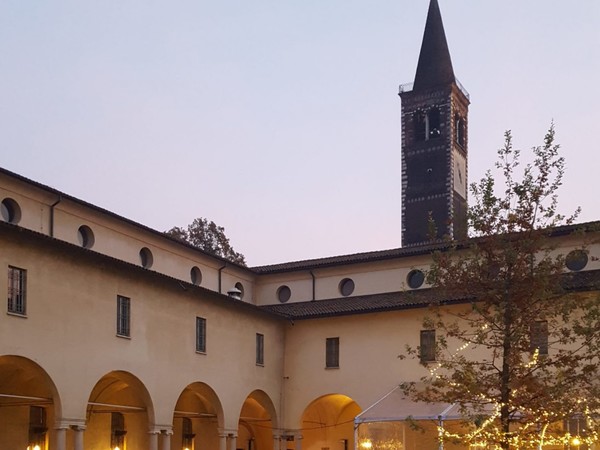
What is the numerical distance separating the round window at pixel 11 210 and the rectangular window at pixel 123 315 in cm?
381

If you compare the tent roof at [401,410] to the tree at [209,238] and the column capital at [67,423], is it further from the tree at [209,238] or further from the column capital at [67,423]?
the tree at [209,238]

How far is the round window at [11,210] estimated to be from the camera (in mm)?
26469

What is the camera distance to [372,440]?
34.0 m

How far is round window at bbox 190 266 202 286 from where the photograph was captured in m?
34.5

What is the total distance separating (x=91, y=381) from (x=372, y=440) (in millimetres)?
13081

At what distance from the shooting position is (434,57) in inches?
2165

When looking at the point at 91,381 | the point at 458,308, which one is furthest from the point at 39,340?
the point at 458,308

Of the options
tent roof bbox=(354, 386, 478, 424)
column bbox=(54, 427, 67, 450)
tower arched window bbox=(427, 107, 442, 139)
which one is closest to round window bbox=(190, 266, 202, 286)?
tent roof bbox=(354, 386, 478, 424)

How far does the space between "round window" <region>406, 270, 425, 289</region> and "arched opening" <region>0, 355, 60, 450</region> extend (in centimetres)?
1355

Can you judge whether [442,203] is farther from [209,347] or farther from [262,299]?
[209,347]

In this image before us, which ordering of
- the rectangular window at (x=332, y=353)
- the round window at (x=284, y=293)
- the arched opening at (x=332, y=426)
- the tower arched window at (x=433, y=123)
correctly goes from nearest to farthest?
1. the rectangular window at (x=332, y=353)
2. the arched opening at (x=332, y=426)
3. the round window at (x=284, y=293)
4. the tower arched window at (x=433, y=123)

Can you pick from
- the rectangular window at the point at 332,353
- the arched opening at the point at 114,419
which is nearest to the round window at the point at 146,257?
the arched opening at the point at 114,419

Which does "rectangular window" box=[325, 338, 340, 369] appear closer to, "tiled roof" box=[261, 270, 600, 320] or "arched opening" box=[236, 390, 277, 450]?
"tiled roof" box=[261, 270, 600, 320]

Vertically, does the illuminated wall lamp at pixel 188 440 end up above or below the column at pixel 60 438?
below
